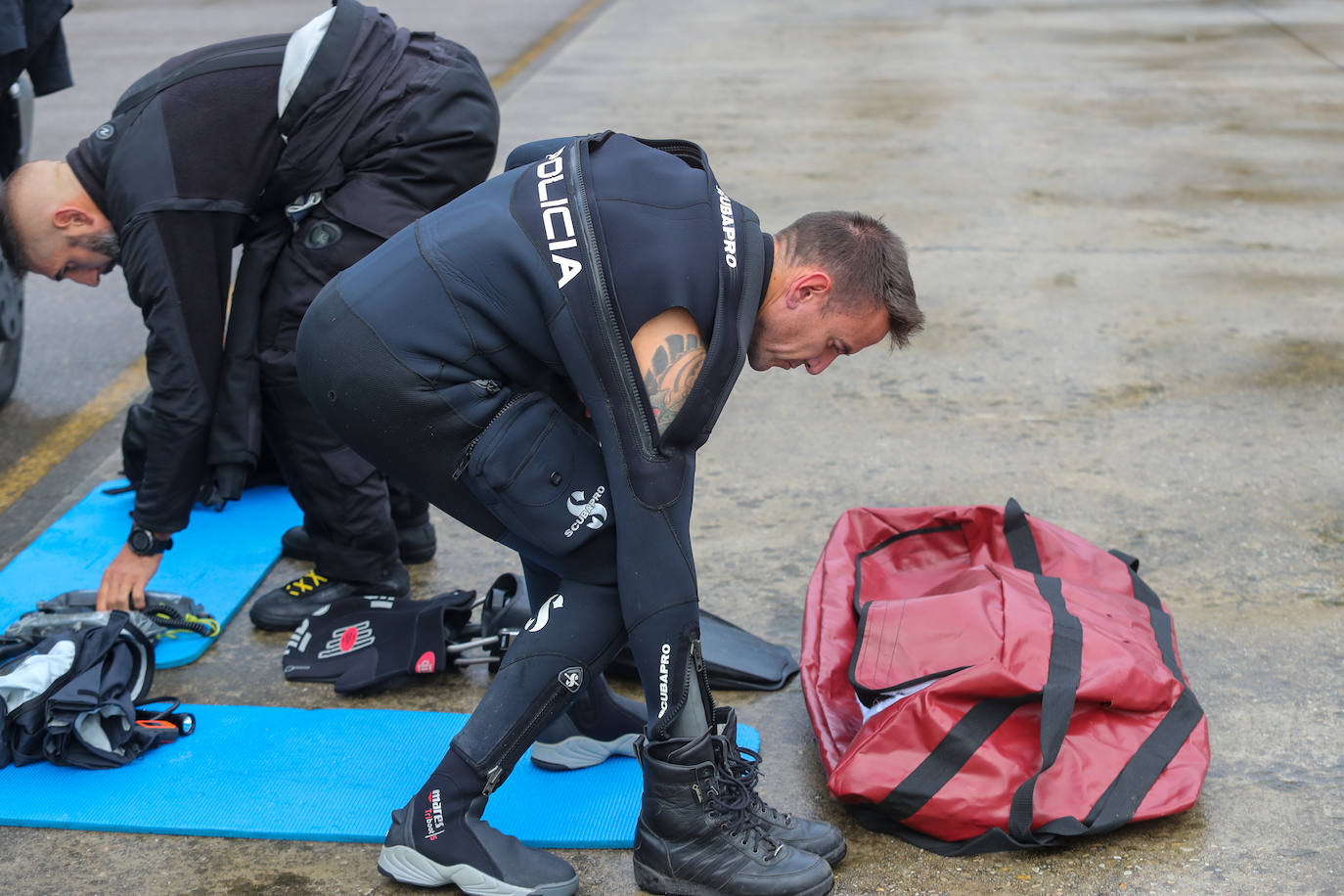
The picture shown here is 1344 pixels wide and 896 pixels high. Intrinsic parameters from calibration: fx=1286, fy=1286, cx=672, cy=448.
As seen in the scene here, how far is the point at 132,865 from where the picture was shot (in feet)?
8.55

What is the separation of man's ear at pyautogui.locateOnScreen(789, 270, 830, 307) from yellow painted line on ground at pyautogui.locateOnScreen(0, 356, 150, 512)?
9.83 ft

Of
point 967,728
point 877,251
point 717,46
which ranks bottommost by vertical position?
point 717,46

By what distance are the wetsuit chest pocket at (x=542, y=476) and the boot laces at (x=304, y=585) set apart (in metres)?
1.33

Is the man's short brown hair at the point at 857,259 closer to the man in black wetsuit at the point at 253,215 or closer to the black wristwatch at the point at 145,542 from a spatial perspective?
the man in black wetsuit at the point at 253,215

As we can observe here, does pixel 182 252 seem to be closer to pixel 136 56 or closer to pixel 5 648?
pixel 5 648

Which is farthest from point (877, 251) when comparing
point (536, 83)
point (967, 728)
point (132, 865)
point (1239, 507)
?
point (536, 83)

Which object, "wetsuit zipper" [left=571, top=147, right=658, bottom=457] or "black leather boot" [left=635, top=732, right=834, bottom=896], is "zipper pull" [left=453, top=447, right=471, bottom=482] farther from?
"black leather boot" [left=635, top=732, right=834, bottom=896]

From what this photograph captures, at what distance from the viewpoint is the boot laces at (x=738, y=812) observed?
8.19 feet

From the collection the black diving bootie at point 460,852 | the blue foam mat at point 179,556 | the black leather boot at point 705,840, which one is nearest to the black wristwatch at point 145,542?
the blue foam mat at point 179,556

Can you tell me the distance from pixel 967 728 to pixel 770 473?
1.79 meters

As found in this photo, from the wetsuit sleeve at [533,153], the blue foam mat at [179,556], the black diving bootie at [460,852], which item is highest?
the wetsuit sleeve at [533,153]

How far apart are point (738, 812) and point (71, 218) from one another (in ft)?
6.60

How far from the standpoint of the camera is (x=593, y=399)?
226 cm

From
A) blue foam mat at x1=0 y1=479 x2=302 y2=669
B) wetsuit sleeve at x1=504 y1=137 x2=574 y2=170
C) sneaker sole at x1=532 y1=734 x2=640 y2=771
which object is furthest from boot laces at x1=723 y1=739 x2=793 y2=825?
blue foam mat at x1=0 y1=479 x2=302 y2=669
